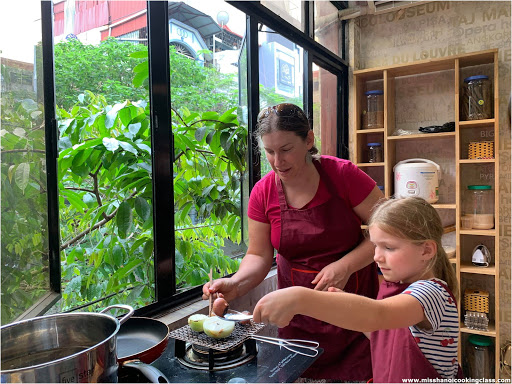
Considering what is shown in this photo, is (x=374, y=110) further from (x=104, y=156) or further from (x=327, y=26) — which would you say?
(x=104, y=156)

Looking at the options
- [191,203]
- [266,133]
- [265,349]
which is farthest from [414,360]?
[191,203]

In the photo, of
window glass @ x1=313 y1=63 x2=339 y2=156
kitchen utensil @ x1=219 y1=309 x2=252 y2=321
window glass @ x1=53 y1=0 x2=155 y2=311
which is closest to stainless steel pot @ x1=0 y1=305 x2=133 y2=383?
kitchen utensil @ x1=219 y1=309 x2=252 y2=321

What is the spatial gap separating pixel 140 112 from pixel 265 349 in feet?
3.38

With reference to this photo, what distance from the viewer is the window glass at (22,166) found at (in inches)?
37.4

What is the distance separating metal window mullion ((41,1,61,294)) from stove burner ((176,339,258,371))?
1.32ft

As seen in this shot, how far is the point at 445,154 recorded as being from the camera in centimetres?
311

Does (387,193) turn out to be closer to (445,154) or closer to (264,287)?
(445,154)

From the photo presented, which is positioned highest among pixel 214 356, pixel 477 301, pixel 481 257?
pixel 214 356

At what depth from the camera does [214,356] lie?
1.08 m

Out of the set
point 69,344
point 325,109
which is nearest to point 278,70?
point 325,109

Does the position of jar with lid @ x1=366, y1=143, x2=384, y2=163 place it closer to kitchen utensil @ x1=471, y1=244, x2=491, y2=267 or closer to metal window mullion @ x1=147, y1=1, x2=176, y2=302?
kitchen utensil @ x1=471, y1=244, x2=491, y2=267

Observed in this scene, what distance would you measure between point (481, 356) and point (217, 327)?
2.47 metres

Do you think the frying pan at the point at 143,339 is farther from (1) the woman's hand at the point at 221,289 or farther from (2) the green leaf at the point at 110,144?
(2) the green leaf at the point at 110,144

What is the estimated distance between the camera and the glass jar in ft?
9.01
